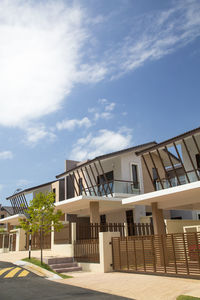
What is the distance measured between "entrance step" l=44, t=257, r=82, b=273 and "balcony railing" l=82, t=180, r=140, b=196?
683cm

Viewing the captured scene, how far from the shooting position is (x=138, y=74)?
14477mm

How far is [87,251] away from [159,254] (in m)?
4.94

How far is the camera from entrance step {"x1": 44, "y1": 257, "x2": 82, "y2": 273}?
15.2 m

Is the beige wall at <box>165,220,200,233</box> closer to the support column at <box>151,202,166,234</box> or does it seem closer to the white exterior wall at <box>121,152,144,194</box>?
the support column at <box>151,202,166,234</box>

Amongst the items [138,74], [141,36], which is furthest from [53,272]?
[141,36]

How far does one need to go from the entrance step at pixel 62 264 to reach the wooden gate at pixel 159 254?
264 cm

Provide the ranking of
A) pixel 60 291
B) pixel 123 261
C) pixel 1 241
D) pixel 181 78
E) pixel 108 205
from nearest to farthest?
pixel 60 291 < pixel 123 261 < pixel 181 78 < pixel 108 205 < pixel 1 241

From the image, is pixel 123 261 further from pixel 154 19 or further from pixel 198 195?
pixel 154 19

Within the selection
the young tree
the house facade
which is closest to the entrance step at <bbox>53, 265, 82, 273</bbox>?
the house facade

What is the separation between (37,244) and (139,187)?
9835mm

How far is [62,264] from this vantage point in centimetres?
1583

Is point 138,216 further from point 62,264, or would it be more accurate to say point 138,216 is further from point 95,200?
point 62,264

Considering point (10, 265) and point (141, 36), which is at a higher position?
point (141, 36)

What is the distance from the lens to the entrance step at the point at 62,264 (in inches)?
598
